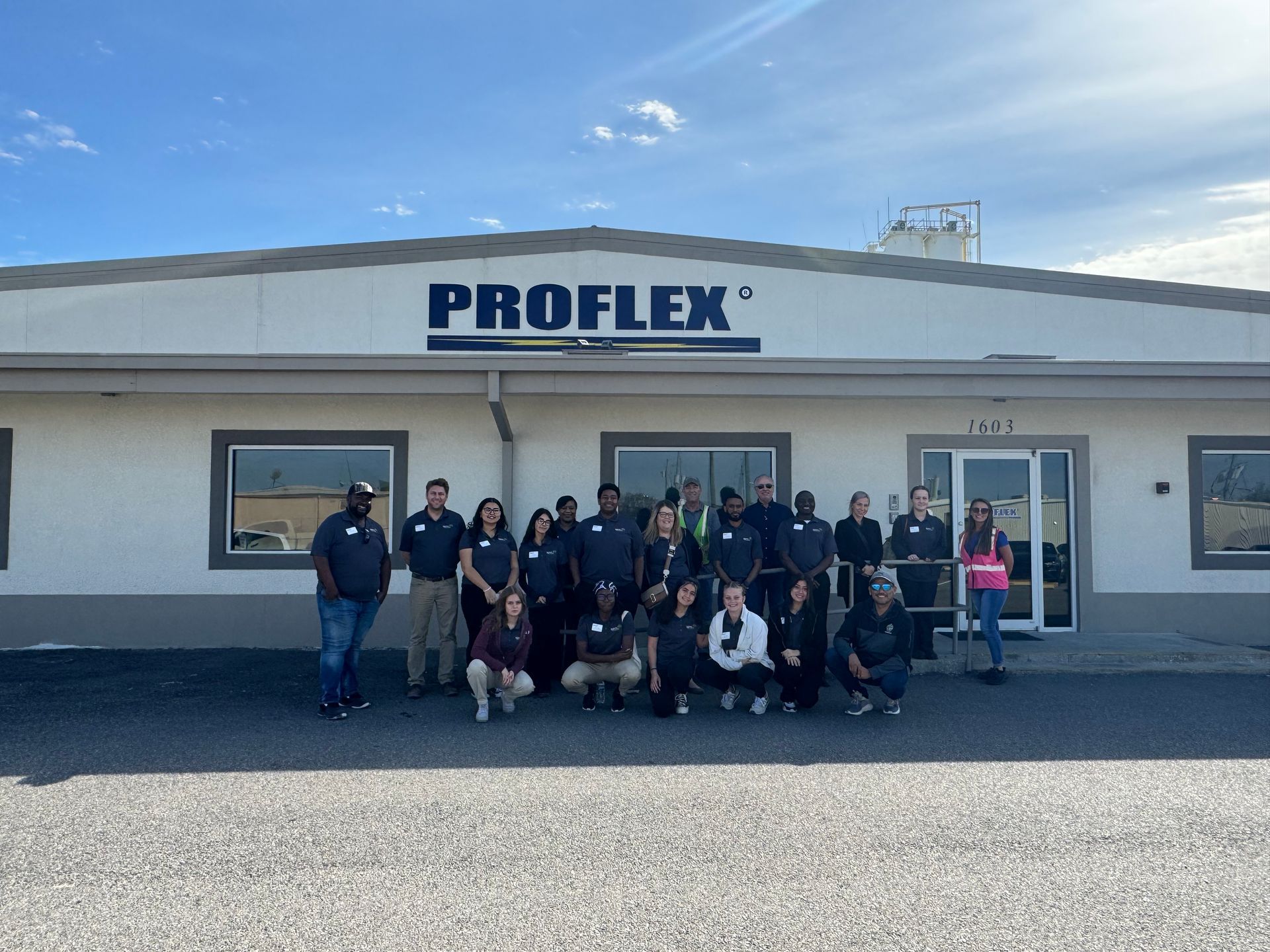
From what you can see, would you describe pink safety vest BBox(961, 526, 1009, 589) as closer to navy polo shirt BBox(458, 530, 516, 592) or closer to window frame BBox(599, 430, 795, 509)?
window frame BBox(599, 430, 795, 509)

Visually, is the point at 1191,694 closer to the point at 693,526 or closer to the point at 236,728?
the point at 693,526

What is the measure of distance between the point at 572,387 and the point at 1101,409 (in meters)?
5.69

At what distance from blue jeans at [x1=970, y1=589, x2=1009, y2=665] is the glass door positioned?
1713mm

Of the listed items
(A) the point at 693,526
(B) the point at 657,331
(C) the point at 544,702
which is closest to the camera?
(C) the point at 544,702

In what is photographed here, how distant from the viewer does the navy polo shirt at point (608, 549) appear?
7.31 m

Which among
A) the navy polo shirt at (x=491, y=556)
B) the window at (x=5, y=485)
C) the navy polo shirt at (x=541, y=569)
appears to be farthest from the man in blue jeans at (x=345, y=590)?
the window at (x=5, y=485)

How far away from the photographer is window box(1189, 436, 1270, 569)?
9695mm

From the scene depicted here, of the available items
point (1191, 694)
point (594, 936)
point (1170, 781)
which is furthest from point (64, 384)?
point (1191, 694)

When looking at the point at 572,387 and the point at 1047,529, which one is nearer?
the point at 572,387

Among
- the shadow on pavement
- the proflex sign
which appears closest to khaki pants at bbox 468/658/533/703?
the shadow on pavement

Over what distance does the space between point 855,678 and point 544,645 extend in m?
2.40

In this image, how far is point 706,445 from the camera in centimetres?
959

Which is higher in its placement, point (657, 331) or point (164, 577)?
point (657, 331)

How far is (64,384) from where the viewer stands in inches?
335
